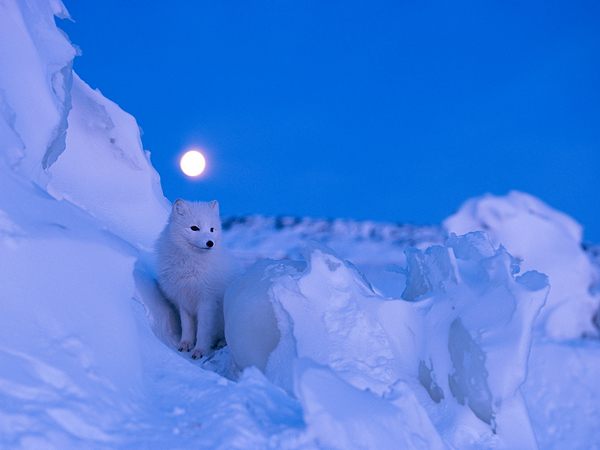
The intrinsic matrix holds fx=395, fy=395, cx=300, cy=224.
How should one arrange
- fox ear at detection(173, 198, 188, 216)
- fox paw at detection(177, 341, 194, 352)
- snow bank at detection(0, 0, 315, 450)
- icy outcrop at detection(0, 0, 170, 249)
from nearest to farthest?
1. snow bank at detection(0, 0, 315, 450)
2. icy outcrop at detection(0, 0, 170, 249)
3. fox paw at detection(177, 341, 194, 352)
4. fox ear at detection(173, 198, 188, 216)

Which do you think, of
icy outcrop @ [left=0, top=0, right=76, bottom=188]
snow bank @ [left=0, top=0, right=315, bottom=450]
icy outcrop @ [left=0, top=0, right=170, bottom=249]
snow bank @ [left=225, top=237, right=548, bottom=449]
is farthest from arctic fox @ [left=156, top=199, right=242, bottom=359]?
icy outcrop @ [left=0, top=0, right=76, bottom=188]

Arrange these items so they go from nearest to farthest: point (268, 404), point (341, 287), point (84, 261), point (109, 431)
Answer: point (109, 431)
point (268, 404)
point (84, 261)
point (341, 287)

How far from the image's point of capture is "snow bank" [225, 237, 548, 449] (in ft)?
5.63

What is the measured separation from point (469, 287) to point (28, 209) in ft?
8.63

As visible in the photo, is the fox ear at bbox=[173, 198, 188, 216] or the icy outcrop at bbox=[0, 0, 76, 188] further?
the fox ear at bbox=[173, 198, 188, 216]

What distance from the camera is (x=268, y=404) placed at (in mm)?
1669

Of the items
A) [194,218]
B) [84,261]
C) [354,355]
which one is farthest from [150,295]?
[354,355]

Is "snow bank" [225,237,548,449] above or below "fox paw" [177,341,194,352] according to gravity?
below

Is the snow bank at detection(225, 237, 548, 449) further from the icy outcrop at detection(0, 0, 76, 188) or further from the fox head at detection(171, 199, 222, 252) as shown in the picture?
the icy outcrop at detection(0, 0, 76, 188)

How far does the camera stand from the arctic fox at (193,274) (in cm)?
381

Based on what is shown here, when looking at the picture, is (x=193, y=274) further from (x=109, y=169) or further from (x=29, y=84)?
(x=109, y=169)

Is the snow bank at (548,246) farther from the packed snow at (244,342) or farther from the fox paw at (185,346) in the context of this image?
the fox paw at (185,346)

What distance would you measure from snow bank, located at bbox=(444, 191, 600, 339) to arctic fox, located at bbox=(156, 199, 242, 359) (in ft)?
13.2

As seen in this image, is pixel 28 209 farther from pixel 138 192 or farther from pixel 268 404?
pixel 138 192
